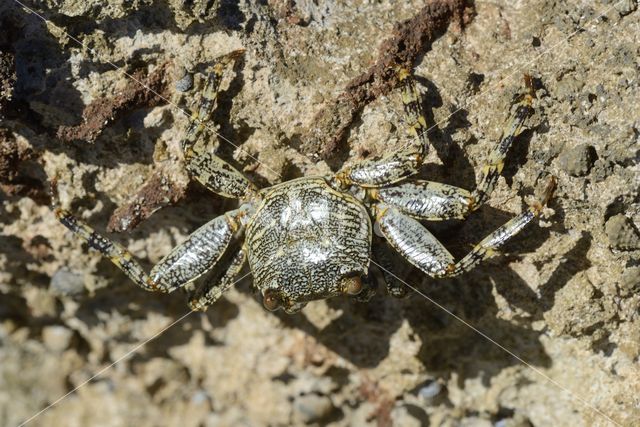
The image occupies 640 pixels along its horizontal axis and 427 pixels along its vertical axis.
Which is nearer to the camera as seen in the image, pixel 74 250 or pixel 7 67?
pixel 7 67

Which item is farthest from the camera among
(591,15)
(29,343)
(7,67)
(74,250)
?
(29,343)

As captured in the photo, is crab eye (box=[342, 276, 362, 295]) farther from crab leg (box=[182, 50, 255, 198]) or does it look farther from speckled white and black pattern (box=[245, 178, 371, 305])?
crab leg (box=[182, 50, 255, 198])

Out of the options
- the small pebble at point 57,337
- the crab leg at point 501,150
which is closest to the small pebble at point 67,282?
the small pebble at point 57,337

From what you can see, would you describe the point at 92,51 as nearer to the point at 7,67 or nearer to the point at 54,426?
the point at 7,67

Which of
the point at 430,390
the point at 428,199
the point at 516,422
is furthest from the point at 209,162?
the point at 516,422

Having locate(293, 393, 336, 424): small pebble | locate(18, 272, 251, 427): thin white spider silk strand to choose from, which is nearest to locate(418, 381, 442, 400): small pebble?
locate(293, 393, 336, 424): small pebble

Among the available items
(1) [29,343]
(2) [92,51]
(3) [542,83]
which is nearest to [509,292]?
(3) [542,83]
